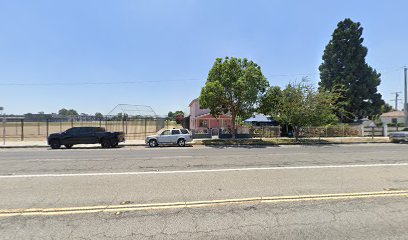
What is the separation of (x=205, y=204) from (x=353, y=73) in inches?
1998

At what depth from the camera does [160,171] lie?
352 inches

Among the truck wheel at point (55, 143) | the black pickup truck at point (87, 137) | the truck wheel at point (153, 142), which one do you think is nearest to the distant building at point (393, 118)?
the truck wheel at point (153, 142)

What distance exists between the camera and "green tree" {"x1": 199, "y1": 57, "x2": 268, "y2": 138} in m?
21.3

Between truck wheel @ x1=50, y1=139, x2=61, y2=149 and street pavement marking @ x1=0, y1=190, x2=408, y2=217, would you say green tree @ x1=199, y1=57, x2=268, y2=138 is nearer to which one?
truck wheel @ x1=50, y1=139, x2=61, y2=149

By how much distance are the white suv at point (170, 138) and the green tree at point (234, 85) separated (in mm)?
3465

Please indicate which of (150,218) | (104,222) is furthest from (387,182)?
(104,222)

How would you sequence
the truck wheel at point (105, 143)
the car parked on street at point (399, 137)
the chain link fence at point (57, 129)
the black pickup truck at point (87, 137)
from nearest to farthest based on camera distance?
1. the black pickup truck at point (87, 137)
2. the truck wheel at point (105, 143)
3. the car parked on street at point (399, 137)
4. the chain link fence at point (57, 129)

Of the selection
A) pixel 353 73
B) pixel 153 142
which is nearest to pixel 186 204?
pixel 153 142

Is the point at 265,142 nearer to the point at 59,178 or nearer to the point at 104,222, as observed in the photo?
the point at 59,178

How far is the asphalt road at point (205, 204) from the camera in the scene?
13.1ft

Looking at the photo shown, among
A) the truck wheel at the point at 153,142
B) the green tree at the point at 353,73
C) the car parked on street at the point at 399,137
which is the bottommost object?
the truck wheel at the point at 153,142

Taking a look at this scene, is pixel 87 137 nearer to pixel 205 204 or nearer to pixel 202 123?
pixel 205 204

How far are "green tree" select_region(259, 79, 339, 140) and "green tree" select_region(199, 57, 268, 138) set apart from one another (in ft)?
4.19

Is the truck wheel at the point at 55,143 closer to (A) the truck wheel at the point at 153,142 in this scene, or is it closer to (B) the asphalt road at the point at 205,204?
(A) the truck wheel at the point at 153,142
